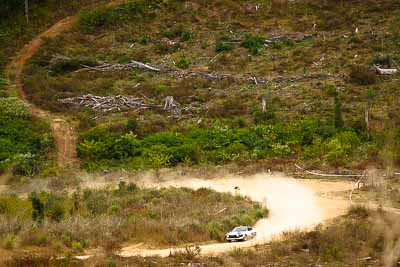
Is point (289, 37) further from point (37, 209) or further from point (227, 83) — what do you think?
point (37, 209)

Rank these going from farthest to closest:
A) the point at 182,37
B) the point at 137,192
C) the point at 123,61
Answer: the point at 182,37, the point at 123,61, the point at 137,192

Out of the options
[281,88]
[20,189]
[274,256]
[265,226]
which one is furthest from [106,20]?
[274,256]

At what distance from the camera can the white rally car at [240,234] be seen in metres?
19.2

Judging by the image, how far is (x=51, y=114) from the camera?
123ft

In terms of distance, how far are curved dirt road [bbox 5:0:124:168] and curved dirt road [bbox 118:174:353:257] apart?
19.1 feet

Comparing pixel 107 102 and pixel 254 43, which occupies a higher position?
pixel 254 43

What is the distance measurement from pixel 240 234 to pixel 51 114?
20774 mm

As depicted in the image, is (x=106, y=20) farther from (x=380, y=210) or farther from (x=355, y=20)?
(x=380, y=210)

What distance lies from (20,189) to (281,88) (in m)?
17.5

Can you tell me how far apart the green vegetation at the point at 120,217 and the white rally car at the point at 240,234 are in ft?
1.13

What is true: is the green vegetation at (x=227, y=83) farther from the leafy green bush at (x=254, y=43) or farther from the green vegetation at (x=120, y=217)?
the green vegetation at (x=120, y=217)

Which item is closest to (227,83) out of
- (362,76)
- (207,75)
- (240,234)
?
(207,75)

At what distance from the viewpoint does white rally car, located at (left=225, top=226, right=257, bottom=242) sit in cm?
1923

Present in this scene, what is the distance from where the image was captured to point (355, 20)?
49.3m
